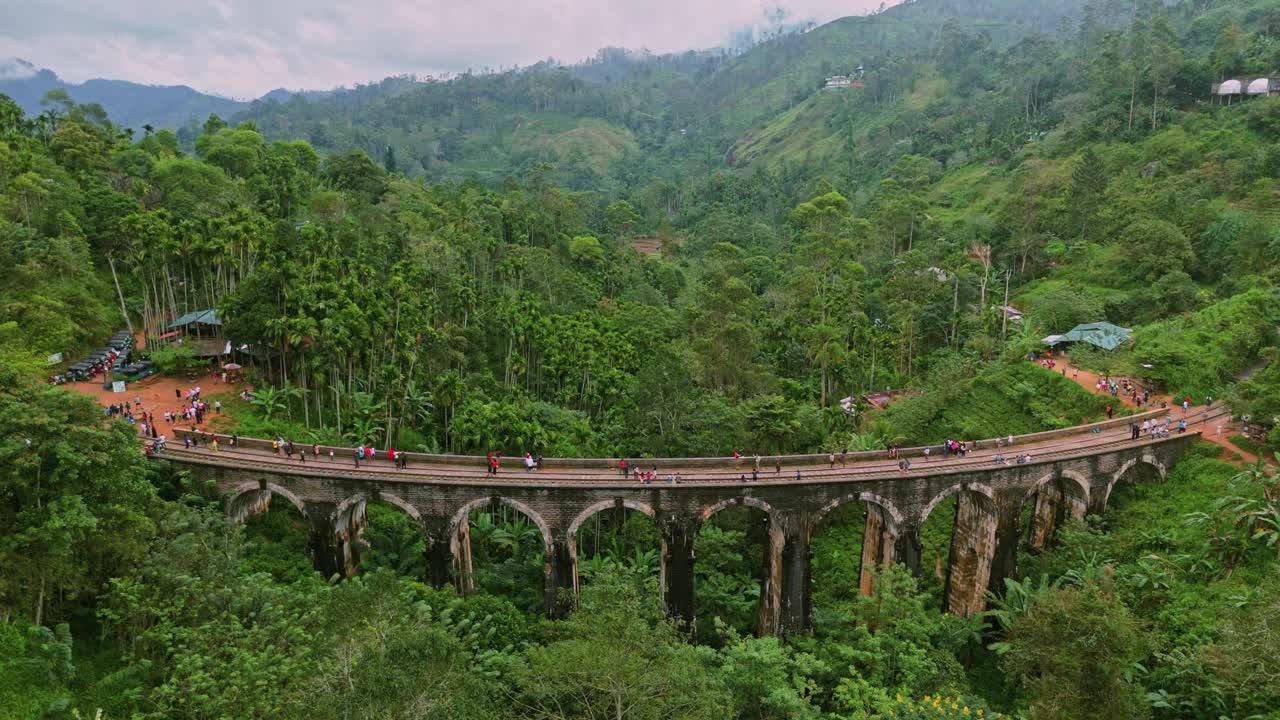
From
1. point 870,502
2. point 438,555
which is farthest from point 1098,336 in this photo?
point 438,555

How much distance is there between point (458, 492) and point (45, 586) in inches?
648

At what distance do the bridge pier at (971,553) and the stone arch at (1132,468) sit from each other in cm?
684

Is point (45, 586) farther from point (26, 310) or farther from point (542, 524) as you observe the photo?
point (26, 310)

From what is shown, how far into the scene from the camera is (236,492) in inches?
1500

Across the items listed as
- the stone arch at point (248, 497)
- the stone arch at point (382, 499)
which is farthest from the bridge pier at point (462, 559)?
the stone arch at point (248, 497)

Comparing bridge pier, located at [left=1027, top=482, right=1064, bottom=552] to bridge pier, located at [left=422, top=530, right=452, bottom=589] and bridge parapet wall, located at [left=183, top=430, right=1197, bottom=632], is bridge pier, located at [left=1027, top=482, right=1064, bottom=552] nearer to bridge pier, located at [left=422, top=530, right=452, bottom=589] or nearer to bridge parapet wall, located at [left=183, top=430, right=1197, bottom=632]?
bridge parapet wall, located at [left=183, top=430, right=1197, bottom=632]

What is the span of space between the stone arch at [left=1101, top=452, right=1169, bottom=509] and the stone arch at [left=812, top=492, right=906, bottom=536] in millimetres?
11894

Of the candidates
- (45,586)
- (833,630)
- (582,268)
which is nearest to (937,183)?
(582,268)

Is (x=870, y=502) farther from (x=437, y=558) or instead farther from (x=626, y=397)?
(x=437, y=558)

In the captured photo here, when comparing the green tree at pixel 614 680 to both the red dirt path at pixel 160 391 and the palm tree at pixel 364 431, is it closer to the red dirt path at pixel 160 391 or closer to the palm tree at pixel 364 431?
the palm tree at pixel 364 431

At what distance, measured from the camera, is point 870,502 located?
1588 inches

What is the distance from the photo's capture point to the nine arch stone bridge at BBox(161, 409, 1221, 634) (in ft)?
126

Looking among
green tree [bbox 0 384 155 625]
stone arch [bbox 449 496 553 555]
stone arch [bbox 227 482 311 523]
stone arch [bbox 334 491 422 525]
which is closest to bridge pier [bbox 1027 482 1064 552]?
stone arch [bbox 449 496 553 555]

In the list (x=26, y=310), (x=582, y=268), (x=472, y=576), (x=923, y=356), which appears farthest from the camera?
(x=582, y=268)
